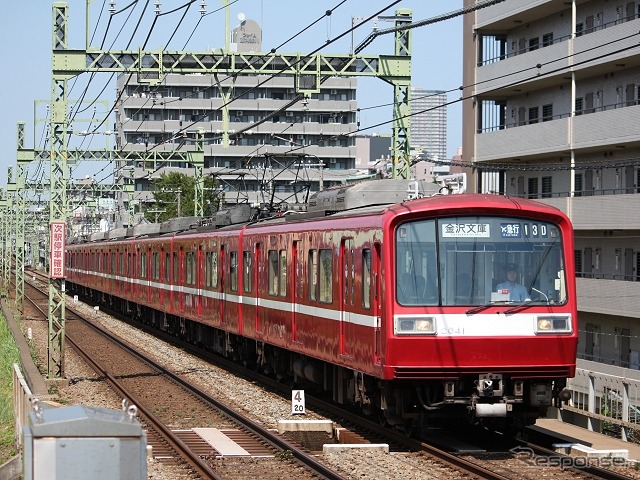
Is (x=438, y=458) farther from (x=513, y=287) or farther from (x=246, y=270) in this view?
(x=246, y=270)

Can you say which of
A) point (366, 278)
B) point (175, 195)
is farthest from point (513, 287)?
point (175, 195)

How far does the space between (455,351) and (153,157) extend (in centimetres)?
3223

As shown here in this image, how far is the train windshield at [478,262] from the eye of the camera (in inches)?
482

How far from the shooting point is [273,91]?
339ft

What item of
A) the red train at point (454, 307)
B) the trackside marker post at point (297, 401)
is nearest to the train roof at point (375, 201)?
the red train at point (454, 307)

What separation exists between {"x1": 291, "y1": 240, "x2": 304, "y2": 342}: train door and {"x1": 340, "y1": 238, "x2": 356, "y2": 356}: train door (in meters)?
2.22

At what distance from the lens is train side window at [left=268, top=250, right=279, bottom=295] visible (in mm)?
18234

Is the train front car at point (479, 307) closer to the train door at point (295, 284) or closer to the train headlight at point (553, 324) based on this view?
the train headlight at point (553, 324)

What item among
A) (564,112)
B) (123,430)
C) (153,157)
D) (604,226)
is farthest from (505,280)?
(153,157)

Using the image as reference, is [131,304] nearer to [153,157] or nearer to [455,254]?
[153,157]

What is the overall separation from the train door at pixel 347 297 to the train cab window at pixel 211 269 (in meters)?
9.56

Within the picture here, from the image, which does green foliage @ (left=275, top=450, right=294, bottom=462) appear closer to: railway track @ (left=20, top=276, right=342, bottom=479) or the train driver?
railway track @ (left=20, top=276, right=342, bottom=479)

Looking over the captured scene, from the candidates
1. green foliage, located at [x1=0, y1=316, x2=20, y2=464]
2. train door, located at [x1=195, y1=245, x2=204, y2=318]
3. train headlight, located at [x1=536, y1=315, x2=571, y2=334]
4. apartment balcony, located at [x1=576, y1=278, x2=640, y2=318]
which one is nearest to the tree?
green foliage, located at [x1=0, y1=316, x2=20, y2=464]

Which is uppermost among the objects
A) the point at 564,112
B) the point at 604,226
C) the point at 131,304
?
the point at 564,112
